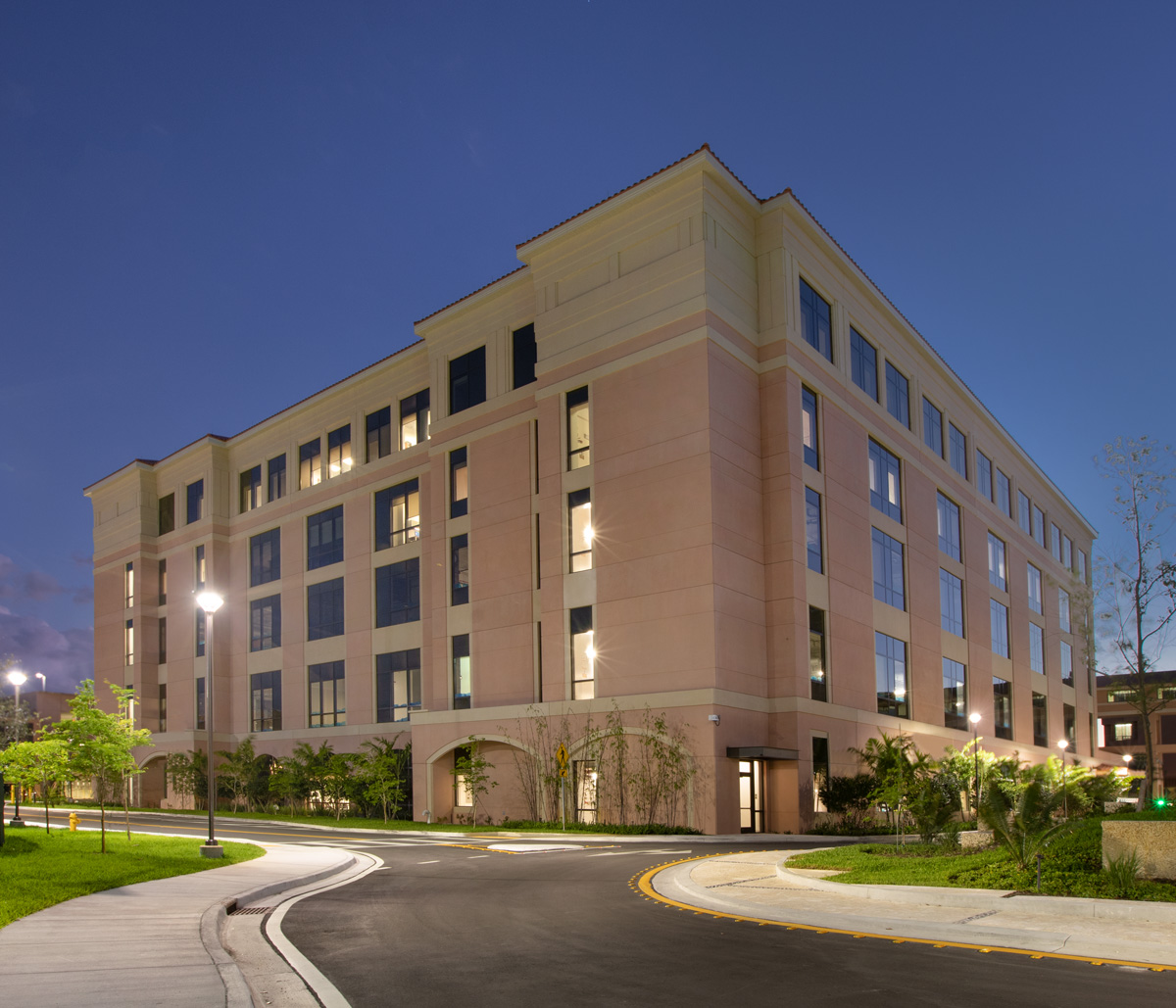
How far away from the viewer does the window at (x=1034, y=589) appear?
6688 cm

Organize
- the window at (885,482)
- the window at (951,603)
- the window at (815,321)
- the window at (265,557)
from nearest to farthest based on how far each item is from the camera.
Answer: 1. the window at (815,321)
2. the window at (885,482)
3. the window at (951,603)
4. the window at (265,557)

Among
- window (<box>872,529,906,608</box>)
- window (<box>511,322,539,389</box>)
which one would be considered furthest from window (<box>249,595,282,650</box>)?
window (<box>872,529,906,608</box>)

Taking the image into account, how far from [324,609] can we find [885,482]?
2741 cm

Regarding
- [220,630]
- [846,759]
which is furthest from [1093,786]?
[220,630]

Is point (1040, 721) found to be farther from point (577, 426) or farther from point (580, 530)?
point (577, 426)

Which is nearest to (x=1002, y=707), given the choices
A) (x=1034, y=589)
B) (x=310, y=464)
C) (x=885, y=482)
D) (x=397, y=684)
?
(x=1034, y=589)

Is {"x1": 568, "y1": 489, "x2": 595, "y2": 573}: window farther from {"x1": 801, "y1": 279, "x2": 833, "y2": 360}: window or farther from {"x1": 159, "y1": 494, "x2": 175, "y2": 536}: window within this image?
{"x1": 159, "y1": 494, "x2": 175, "y2": 536}: window

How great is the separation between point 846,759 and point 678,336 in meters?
16.6

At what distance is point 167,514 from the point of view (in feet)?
212

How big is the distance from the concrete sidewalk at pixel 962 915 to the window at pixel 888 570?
29349 mm

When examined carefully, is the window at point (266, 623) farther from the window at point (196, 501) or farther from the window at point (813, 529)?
the window at point (813, 529)

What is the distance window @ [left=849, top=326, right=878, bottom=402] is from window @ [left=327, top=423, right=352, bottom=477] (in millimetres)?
24342

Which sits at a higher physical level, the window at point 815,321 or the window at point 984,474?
the window at point 815,321

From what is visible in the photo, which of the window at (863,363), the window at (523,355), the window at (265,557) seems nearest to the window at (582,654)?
the window at (523,355)
